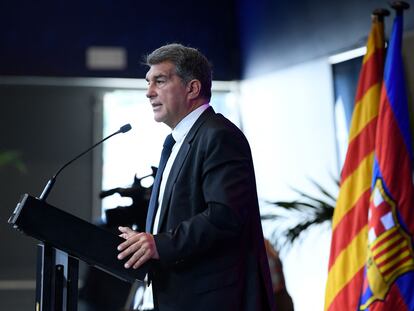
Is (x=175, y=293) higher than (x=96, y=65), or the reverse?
(x=96, y=65)

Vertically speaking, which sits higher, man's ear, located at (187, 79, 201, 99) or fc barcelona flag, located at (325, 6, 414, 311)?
man's ear, located at (187, 79, 201, 99)

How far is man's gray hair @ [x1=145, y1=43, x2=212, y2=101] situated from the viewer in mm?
2273

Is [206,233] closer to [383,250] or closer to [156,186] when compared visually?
[156,186]

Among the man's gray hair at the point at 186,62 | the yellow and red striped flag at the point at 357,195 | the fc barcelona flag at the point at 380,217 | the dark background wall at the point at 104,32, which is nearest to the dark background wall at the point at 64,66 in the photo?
the dark background wall at the point at 104,32

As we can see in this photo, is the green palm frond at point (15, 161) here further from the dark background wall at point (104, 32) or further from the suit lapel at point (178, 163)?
the suit lapel at point (178, 163)

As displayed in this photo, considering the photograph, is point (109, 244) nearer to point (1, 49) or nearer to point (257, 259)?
point (257, 259)

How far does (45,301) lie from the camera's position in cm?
203

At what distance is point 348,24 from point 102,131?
2.35 meters

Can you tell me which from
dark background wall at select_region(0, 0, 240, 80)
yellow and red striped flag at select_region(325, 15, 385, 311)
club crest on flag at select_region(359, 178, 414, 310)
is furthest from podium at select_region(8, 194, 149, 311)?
dark background wall at select_region(0, 0, 240, 80)

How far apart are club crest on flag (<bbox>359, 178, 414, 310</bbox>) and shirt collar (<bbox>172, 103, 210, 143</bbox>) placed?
4.85 feet

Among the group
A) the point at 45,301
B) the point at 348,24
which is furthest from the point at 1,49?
the point at 45,301

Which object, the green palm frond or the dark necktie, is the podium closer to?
the dark necktie

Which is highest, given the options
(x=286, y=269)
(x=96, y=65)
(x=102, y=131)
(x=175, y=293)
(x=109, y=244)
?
(x=96, y=65)

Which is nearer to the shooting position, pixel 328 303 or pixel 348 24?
pixel 328 303
